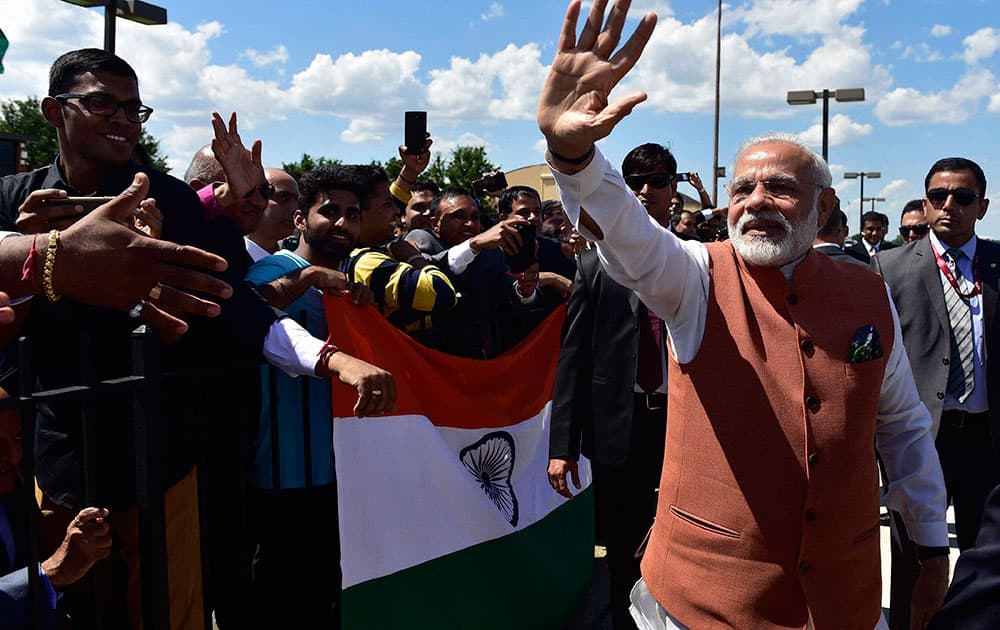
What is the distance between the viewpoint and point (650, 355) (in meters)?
3.74

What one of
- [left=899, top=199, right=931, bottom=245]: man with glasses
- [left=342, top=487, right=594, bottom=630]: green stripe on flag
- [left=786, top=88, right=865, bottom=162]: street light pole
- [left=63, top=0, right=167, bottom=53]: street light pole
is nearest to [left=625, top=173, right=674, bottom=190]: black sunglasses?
[left=342, top=487, right=594, bottom=630]: green stripe on flag

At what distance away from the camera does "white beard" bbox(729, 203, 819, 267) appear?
2.43 meters

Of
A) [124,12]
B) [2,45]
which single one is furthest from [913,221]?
[124,12]

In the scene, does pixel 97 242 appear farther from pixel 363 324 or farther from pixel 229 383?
pixel 363 324

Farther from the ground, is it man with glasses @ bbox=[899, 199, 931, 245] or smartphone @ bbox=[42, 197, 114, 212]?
man with glasses @ bbox=[899, 199, 931, 245]

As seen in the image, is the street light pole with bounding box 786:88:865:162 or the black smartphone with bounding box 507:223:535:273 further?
the street light pole with bounding box 786:88:865:162

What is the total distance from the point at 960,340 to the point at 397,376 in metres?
2.85

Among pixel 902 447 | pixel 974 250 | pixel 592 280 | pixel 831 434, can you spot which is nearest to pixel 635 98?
pixel 831 434

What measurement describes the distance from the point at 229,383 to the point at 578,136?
147cm

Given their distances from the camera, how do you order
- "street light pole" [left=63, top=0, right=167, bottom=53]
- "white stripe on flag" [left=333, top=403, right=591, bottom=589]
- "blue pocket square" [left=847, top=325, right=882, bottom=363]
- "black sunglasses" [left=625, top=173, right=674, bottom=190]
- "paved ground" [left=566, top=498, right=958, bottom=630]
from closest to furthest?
"blue pocket square" [left=847, top=325, right=882, bottom=363]
"white stripe on flag" [left=333, top=403, right=591, bottom=589]
"black sunglasses" [left=625, top=173, right=674, bottom=190]
"paved ground" [left=566, top=498, right=958, bottom=630]
"street light pole" [left=63, top=0, right=167, bottom=53]

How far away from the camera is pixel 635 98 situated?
6.33 ft

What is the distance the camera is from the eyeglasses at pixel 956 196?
461cm

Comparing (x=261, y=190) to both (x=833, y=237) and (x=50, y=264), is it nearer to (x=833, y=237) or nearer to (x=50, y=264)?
(x=50, y=264)

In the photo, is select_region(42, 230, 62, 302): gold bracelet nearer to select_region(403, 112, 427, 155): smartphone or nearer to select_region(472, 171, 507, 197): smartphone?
select_region(403, 112, 427, 155): smartphone
